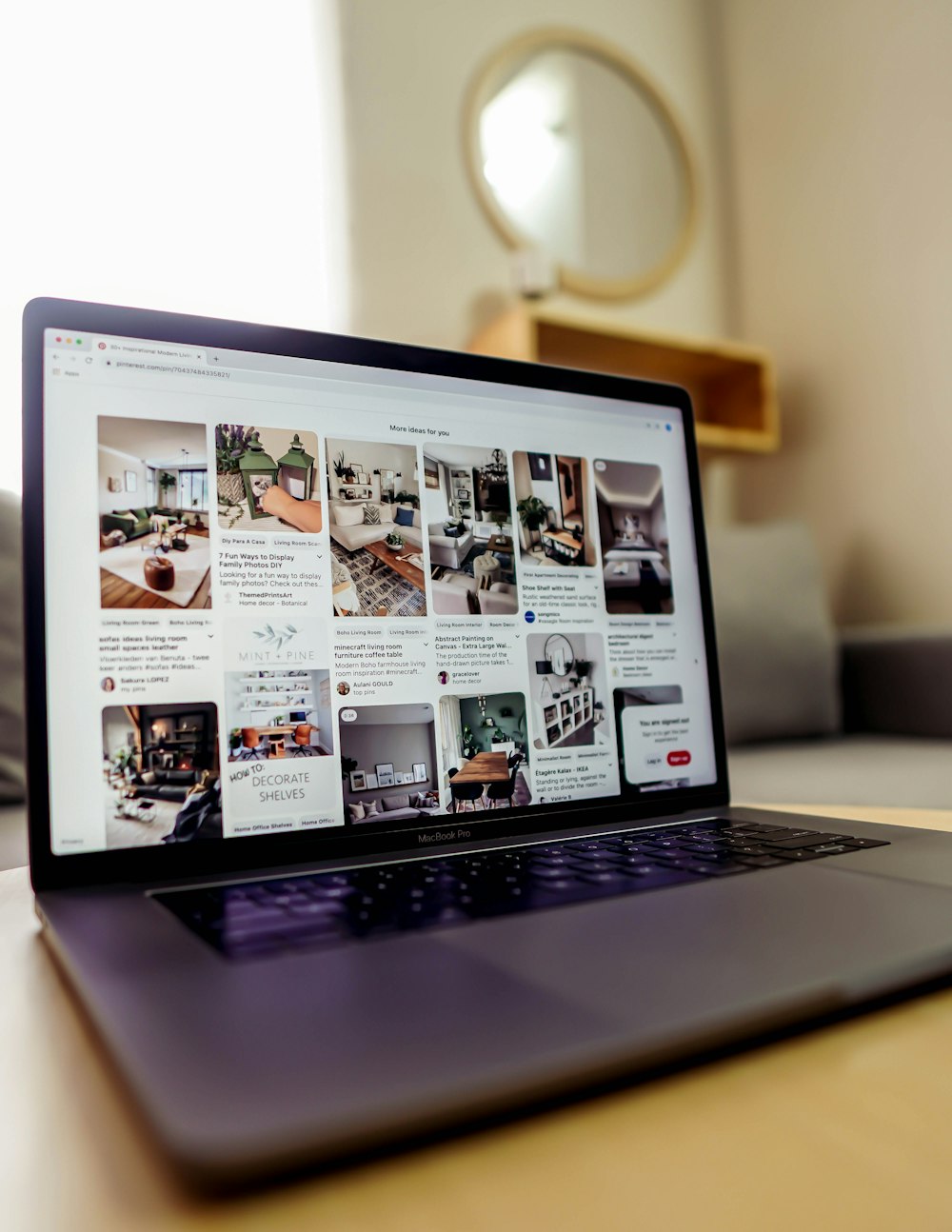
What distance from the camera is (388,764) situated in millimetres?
506

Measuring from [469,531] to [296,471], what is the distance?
0.12 m

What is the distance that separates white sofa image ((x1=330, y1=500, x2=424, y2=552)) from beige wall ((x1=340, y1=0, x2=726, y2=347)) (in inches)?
59.3

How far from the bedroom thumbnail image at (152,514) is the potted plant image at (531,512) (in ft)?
0.66

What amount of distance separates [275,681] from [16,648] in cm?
83

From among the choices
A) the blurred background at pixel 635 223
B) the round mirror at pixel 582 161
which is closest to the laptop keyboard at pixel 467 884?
the blurred background at pixel 635 223

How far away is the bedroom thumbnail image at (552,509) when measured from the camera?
1.90 ft

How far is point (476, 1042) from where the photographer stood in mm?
219

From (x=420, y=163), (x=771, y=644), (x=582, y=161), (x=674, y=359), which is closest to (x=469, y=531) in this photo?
(x=771, y=644)

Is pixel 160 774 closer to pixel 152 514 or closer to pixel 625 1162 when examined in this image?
pixel 152 514

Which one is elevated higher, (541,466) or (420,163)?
(420,163)

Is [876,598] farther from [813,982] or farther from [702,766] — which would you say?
[813,982]

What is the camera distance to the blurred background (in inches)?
65.0

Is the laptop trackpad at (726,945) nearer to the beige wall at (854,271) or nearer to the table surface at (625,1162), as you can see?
the table surface at (625,1162)

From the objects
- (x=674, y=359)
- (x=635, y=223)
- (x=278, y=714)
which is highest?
(x=635, y=223)
